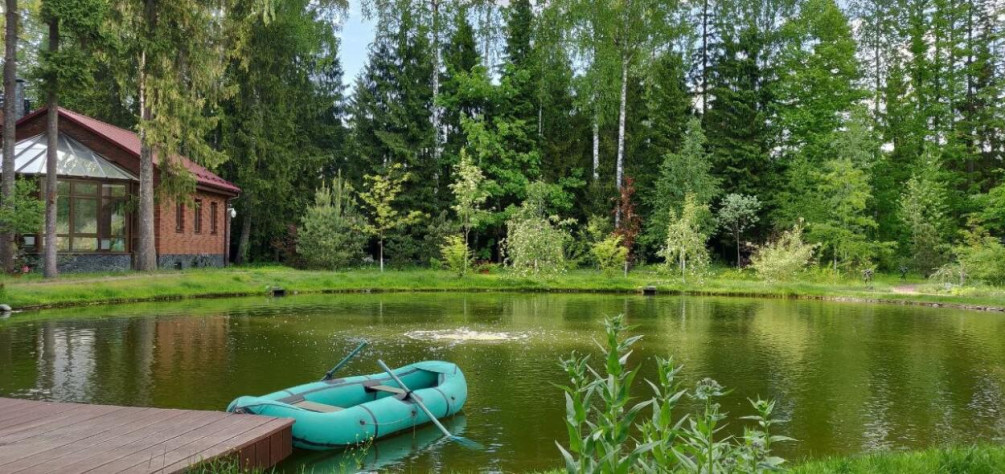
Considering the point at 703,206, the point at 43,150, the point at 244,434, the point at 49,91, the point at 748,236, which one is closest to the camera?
the point at 244,434

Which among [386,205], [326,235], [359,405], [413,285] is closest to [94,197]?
[326,235]

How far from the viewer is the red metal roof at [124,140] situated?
2405 centimetres

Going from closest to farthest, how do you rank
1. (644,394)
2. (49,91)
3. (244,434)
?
(244,434)
(644,394)
(49,91)

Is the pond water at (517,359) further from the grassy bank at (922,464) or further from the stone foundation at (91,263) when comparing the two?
the stone foundation at (91,263)

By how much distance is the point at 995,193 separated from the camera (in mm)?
29859

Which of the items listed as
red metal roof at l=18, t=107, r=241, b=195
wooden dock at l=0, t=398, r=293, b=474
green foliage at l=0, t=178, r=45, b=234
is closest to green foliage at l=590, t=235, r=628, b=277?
red metal roof at l=18, t=107, r=241, b=195

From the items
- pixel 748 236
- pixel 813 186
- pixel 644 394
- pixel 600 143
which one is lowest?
pixel 644 394

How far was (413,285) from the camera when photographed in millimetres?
24219

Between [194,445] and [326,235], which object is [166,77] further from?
[194,445]

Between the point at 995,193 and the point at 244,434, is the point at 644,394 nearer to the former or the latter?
the point at 244,434

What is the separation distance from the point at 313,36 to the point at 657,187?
16.5 metres

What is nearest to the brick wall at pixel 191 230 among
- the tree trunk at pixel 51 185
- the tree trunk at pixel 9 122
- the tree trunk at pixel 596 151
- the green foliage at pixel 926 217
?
the tree trunk at pixel 51 185

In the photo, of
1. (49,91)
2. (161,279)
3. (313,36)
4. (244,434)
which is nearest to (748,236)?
(313,36)

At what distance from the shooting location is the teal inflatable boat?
6.57m
